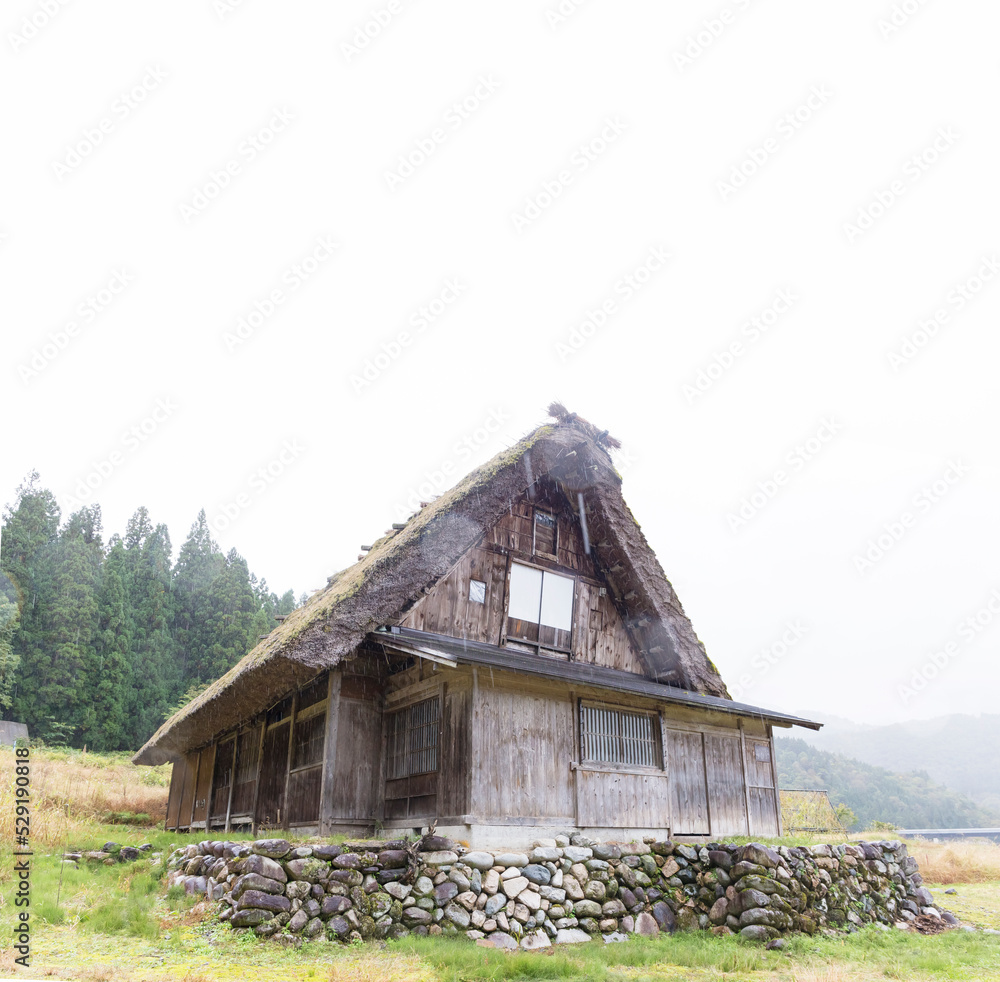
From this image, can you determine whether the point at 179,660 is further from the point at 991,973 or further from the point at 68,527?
the point at 991,973

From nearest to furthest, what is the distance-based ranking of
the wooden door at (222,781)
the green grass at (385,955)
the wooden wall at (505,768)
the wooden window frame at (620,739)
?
the green grass at (385,955) < the wooden wall at (505,768) < the wooden window frame at (620,739) < the wooden door at (222,781)

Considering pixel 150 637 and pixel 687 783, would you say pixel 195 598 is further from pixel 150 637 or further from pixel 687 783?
pixel 687 783

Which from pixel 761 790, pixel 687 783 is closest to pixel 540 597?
pixel 687 783

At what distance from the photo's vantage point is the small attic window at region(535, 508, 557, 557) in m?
12.9

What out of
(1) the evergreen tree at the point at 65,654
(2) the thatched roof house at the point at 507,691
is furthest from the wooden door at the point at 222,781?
(1) the evergreen tree at the point at 65,654

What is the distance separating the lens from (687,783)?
11.7m

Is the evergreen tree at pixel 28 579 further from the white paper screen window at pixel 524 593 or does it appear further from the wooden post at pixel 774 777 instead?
the wooden post at pixel 774 777

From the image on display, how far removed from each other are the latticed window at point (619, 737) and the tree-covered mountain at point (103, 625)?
2946 centimetres

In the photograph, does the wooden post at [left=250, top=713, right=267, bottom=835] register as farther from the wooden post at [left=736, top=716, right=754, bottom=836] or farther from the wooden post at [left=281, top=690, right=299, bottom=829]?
the wooden post at [left=736, top=716, right=754, bottom=836]

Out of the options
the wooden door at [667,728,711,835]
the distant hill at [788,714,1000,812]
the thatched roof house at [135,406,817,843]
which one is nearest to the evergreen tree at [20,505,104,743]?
the thatched roof house at [135,406,817,843]

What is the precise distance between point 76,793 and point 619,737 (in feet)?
50.7

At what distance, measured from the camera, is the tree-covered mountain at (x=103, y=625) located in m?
34.3

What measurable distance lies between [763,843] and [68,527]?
41368mm

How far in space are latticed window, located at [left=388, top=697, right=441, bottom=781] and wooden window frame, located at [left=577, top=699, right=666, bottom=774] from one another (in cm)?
208
